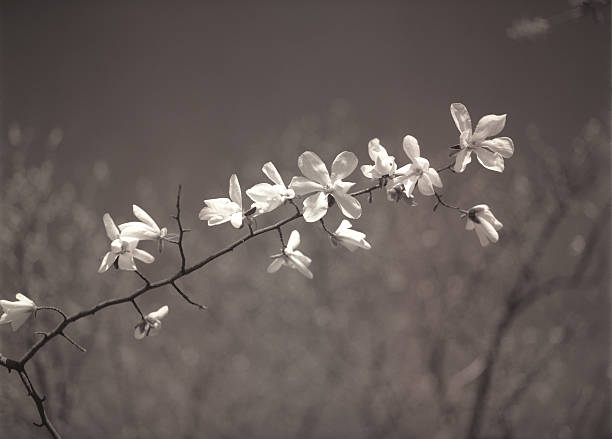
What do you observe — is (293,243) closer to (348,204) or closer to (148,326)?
(348,204)

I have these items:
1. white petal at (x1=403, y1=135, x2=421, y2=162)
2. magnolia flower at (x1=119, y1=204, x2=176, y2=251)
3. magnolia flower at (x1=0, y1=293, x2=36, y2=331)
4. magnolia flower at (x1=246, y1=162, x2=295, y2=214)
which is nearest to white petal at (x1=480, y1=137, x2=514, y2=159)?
white petal at (x1=403, y1=135, x2=421, y2=162)

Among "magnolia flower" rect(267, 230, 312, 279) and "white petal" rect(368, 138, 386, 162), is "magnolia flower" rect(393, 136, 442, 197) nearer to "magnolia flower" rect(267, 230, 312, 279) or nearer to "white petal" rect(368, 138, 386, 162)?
"white petal" rect(368, 138, 386, 162)

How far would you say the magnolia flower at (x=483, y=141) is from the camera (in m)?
0.63

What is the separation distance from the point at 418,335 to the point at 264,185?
1.97 meters

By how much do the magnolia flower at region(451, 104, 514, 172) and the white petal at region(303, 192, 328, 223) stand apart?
0.67 feet

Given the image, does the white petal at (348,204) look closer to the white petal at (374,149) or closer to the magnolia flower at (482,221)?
the white petal at (374,149)

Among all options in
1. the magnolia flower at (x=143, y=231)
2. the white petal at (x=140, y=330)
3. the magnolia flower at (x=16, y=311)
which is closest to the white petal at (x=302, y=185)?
the magnolia flower at (x=143, y=231)

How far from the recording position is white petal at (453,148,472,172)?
24.3 inches

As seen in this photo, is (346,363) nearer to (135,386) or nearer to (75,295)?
(135,386)

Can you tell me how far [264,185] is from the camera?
608mm

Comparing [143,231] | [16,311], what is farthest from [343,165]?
[16,311]

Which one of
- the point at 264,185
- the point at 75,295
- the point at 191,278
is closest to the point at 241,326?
the point at 191,278

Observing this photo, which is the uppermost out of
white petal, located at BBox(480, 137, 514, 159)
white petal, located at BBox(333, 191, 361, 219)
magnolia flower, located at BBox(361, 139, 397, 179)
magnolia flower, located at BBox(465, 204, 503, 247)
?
white petal, located at BBox(480, 137, 514, 159)

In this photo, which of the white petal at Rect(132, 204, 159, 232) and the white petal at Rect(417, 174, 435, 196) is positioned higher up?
the white petal at Rect(417, 174, 435, 196)
